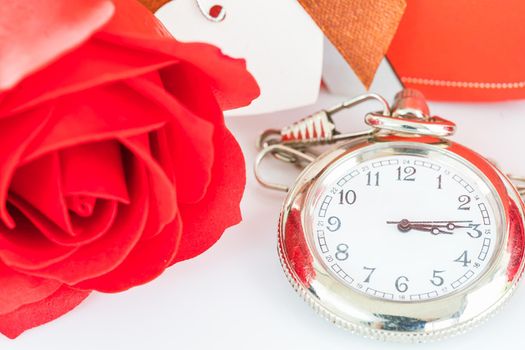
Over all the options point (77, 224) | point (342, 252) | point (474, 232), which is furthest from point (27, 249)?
point (474, 232)

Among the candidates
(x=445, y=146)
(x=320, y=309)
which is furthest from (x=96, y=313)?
(x=445, y=146)

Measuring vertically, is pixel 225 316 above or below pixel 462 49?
below

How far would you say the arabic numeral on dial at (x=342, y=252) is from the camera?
676 mm

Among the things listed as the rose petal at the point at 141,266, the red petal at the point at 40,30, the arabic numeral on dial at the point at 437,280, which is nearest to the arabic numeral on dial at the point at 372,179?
the arabic numeral on dial at the point at 437,280

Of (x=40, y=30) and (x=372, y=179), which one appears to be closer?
(x=40, y=30)

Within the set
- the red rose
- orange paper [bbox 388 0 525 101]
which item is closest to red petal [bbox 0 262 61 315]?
the red rose

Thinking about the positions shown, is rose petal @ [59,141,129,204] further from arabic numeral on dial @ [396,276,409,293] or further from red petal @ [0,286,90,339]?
arabic numeral on dial @ [396,276,409,293]

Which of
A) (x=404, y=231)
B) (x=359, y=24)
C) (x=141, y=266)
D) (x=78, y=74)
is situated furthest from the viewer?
(x=359, y=24)

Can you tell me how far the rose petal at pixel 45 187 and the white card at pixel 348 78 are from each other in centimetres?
43

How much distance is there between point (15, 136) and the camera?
1.53 ft

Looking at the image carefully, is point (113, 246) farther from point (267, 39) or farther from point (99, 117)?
point (267, 39)

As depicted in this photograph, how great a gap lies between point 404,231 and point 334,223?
6 cm

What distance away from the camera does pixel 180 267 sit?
2.41ft

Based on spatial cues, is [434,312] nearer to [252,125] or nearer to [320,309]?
[320,309]
